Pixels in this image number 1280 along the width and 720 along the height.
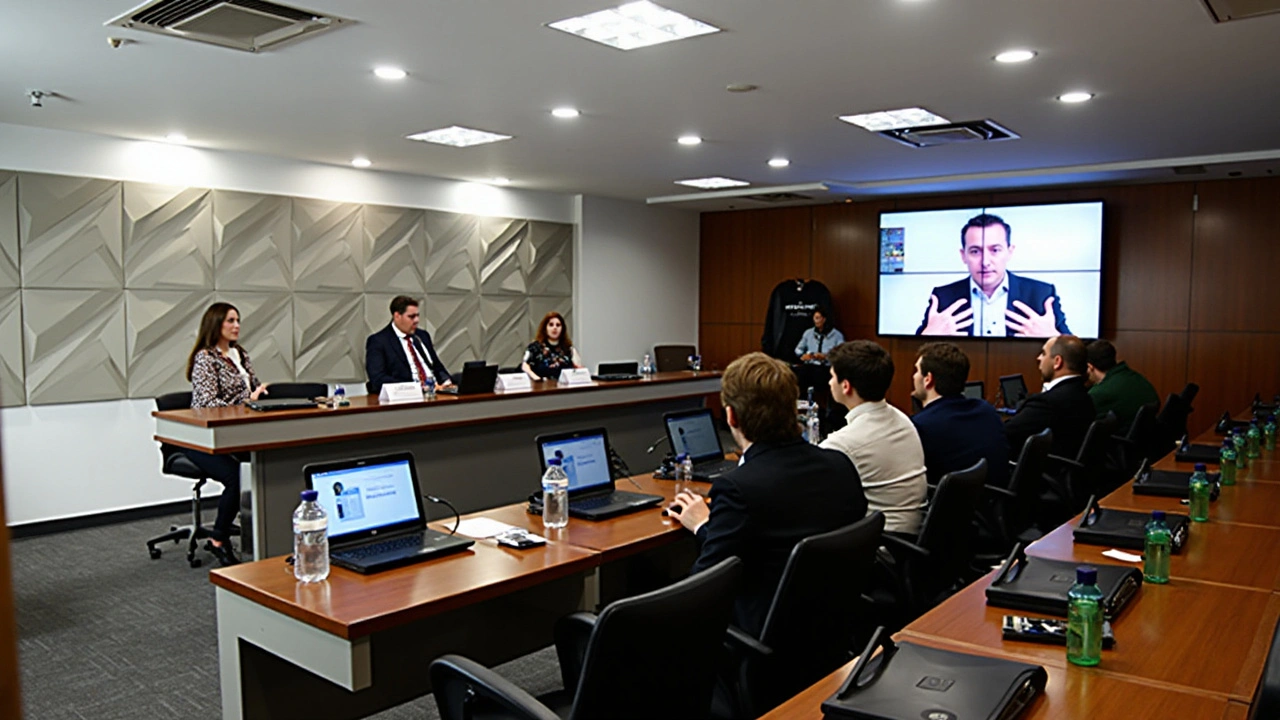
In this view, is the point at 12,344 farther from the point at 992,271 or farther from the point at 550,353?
the point at 992,271

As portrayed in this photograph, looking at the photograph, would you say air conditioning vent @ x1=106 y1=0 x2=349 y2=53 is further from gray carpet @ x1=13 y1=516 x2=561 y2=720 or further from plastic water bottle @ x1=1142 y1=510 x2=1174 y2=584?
plastic water bottle @ x1=1142 y1=510 x2=1174 y2=584

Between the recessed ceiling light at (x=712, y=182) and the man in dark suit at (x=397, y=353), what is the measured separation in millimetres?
3456

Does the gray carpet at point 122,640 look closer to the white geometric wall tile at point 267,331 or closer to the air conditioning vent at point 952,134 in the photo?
the white geometric wall tile at point 267,331

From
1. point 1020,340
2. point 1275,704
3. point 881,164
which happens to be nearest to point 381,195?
point 881,164

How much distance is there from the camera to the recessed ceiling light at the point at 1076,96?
5.07 meters

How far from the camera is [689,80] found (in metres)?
4.80

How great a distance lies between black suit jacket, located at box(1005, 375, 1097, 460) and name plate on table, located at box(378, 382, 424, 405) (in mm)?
3490

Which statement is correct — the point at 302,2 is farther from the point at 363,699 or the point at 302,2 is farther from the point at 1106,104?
the point at 1106,104

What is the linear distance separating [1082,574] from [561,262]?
8.25 metres

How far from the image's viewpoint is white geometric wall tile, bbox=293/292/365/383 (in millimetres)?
7512

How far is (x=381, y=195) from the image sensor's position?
812 centimetres

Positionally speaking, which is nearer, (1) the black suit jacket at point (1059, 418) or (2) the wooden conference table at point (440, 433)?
(2) the wooden conference table at point (440, 433)

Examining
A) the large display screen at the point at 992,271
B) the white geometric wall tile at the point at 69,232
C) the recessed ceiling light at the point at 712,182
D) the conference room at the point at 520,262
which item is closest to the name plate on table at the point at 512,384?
the conference room at the point at 520,262

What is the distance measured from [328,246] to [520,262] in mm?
2202
